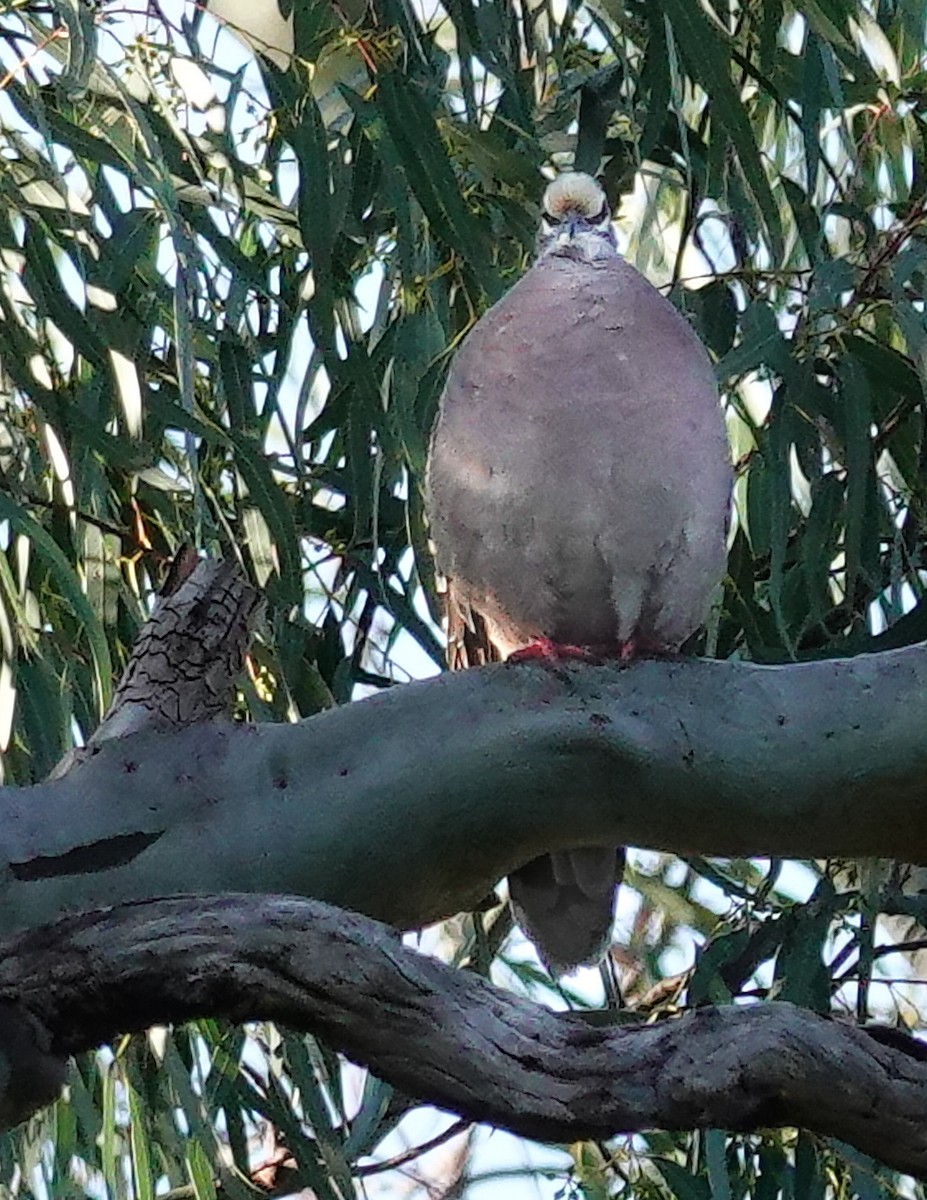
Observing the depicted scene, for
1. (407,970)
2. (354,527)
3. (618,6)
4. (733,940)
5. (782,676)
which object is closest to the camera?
(407,970)

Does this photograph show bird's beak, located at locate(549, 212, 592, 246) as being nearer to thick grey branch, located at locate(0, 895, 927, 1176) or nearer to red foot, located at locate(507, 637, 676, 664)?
red foot, located at locate(507, 637, 676, 664)

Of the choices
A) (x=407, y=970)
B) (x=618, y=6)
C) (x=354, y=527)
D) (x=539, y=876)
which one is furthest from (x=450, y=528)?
(x=407, y=970)

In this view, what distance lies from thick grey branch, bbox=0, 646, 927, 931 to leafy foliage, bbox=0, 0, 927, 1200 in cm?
24

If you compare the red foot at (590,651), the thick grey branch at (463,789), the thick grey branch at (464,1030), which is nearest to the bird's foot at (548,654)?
the red foot at (590,651)

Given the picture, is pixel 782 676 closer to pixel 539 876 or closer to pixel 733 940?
pixel 539 876

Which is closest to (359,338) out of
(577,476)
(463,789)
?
(577,476)

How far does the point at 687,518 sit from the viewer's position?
5.65ft

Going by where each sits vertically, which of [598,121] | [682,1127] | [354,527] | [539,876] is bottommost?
[682,1127]

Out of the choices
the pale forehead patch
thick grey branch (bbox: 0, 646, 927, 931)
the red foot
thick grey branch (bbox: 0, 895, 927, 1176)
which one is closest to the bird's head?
the pale forehead patch

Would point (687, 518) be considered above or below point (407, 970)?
above

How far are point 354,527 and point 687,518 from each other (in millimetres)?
266

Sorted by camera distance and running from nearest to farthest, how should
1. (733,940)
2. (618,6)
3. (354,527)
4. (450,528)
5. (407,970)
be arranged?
1. (407,970)
2. (618,6)
3. (354,527)
4. (450,528)
5. (733,940)

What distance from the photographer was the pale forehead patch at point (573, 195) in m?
1.71

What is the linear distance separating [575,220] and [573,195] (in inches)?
1.8
